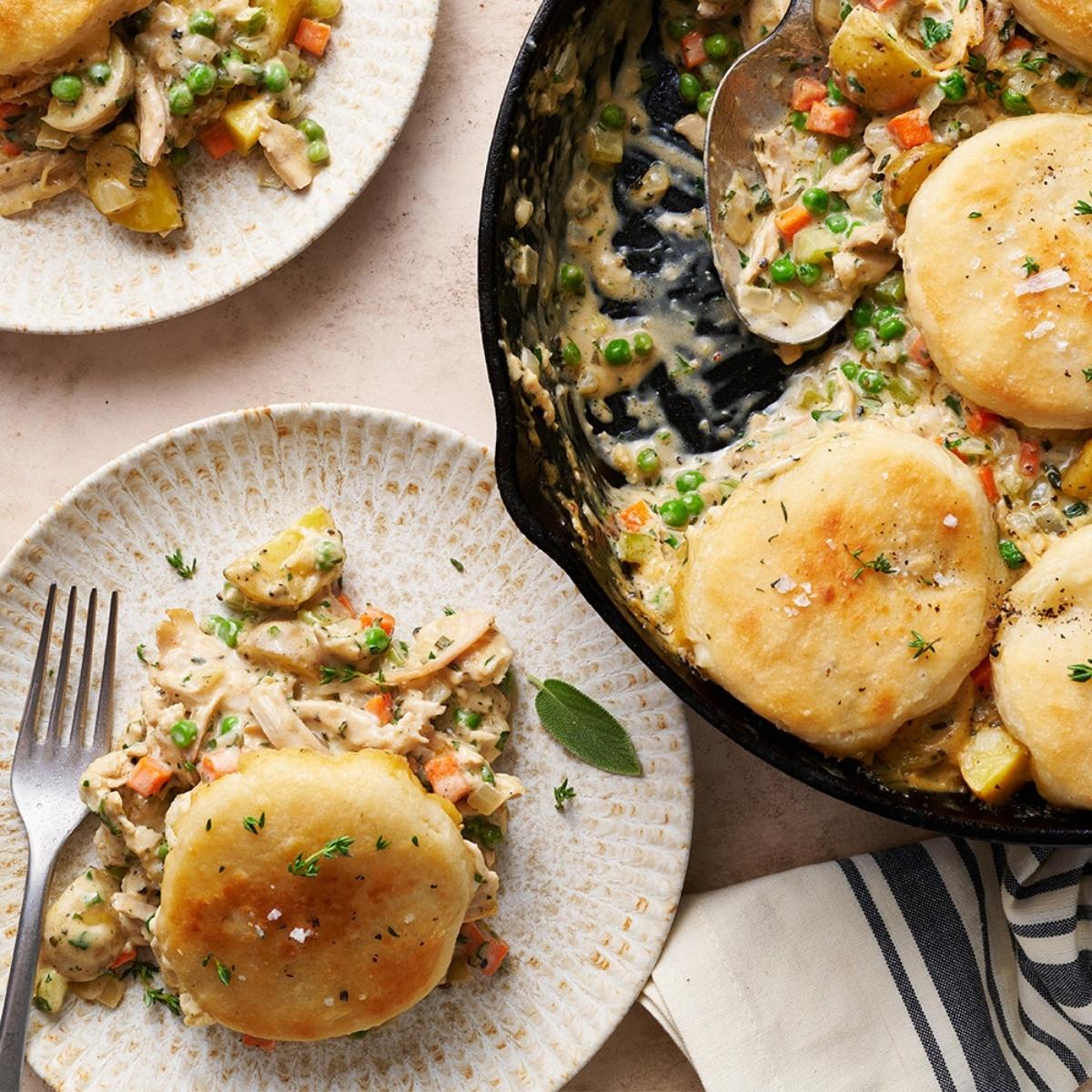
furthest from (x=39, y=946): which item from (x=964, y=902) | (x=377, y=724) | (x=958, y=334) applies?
(x=958, y=334)

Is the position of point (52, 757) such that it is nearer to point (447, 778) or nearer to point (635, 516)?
point (447, 778)

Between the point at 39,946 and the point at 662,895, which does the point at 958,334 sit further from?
the point at 39,946

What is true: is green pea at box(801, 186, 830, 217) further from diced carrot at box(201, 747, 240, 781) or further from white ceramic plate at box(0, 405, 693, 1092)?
diced carrot at box(201, 747, 240, 781)

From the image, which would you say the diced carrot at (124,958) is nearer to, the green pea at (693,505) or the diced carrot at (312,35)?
the green pea at (693,505)

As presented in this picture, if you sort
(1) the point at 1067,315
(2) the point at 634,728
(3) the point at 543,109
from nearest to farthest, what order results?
(1) the point at 1067,315 → (3) the point at 543,109 → (2) the point at 634,728

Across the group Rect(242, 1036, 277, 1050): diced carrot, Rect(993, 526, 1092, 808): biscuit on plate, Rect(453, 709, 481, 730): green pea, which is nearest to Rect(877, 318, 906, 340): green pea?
Rect(993, 526, 1092, 808): biscuit on plate
